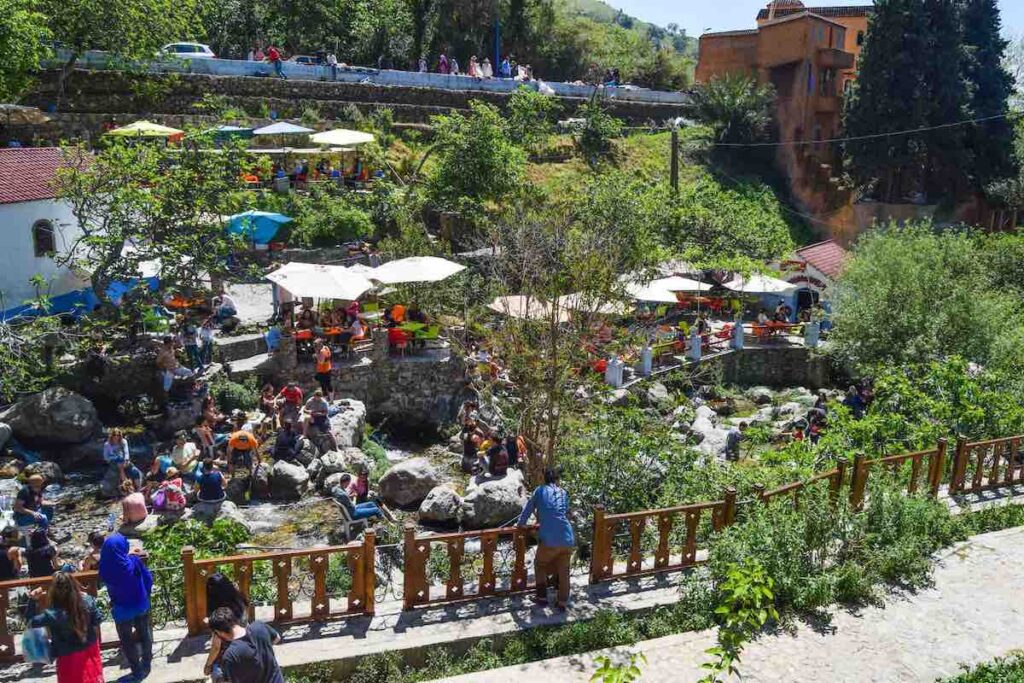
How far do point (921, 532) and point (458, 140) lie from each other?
18.9 metres

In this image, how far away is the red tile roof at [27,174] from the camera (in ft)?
57.4

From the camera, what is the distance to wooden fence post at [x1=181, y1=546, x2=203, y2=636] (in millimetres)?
7602

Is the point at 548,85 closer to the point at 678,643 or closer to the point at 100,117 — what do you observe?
the point at 100,117

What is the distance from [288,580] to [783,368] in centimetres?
1757

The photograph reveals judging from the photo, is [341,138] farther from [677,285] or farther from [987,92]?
[987,92]

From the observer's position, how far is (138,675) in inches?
282

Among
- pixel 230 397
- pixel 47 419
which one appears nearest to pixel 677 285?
pixel 230 397

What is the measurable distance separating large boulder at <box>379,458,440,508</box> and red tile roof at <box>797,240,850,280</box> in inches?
609

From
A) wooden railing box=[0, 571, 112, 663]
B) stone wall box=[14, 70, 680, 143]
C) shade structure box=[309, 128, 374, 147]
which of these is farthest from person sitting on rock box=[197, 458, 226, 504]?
stone wall box=[14, 70, 680, 143]

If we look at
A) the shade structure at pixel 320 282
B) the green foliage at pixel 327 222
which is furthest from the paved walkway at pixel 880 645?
the green foliage at pixel 327 222

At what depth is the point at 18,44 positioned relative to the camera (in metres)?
21.6

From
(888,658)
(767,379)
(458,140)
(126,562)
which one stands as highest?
(458,140)

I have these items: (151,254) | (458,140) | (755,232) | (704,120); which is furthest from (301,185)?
(704,120)

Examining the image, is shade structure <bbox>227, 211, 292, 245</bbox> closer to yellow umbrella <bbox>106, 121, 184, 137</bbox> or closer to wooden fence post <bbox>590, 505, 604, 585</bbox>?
yellow umbrella <bbox>106, 121, 184, 137</bbox>
